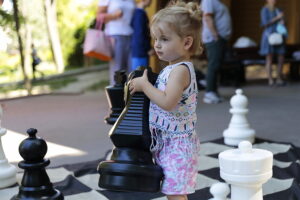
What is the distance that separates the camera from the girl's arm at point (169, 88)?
1.71 meters

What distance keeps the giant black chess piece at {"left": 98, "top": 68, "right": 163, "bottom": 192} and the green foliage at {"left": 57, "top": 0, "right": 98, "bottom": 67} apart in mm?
13810

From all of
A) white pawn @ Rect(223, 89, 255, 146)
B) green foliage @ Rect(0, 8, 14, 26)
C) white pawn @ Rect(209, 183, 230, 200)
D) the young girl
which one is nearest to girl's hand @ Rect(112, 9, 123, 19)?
white pawn @ Rect(223, 89, 255, 146)

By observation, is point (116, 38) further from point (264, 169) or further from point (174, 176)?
point (264, 169)

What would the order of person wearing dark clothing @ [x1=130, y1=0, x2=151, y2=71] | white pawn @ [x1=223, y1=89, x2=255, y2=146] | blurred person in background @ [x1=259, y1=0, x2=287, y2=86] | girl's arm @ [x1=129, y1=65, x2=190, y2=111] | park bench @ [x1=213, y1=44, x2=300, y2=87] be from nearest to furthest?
girl's arm @ [x1=129, y1=65, x2=190, y2=111], white pawn @ [x1=223, y1=89, x2=255, y2=146], person wearing dark clothing @ [x1=130, y1=0, x2=151, y2=71], blurred person in background @ [x1=259, y1=0, x2=287, y2=86], park bench @ [x1=213, y1=44, x2=300, y2=87]

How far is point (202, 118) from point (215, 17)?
147 cm

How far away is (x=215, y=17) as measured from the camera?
18.7ft

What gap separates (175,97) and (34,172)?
2.19 feet

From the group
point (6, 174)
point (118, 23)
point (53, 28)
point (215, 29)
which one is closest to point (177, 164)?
point (6, 174)

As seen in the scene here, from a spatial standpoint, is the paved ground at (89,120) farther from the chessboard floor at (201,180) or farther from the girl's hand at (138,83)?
the girl's hand at (138,83)

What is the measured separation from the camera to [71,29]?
15156 millimetres

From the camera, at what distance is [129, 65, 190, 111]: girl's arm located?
1706 millimetres

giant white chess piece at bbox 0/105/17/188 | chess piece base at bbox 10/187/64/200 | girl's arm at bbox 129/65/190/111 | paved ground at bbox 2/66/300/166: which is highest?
girl's arm at bbox 129/65/190/111

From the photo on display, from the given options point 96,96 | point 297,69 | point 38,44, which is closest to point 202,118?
point 96,96

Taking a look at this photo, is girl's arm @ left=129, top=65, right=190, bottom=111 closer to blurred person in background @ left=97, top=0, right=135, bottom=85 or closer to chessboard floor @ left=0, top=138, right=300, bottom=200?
chessboard floor @ left=0, top=138, right=300, bottom=200
